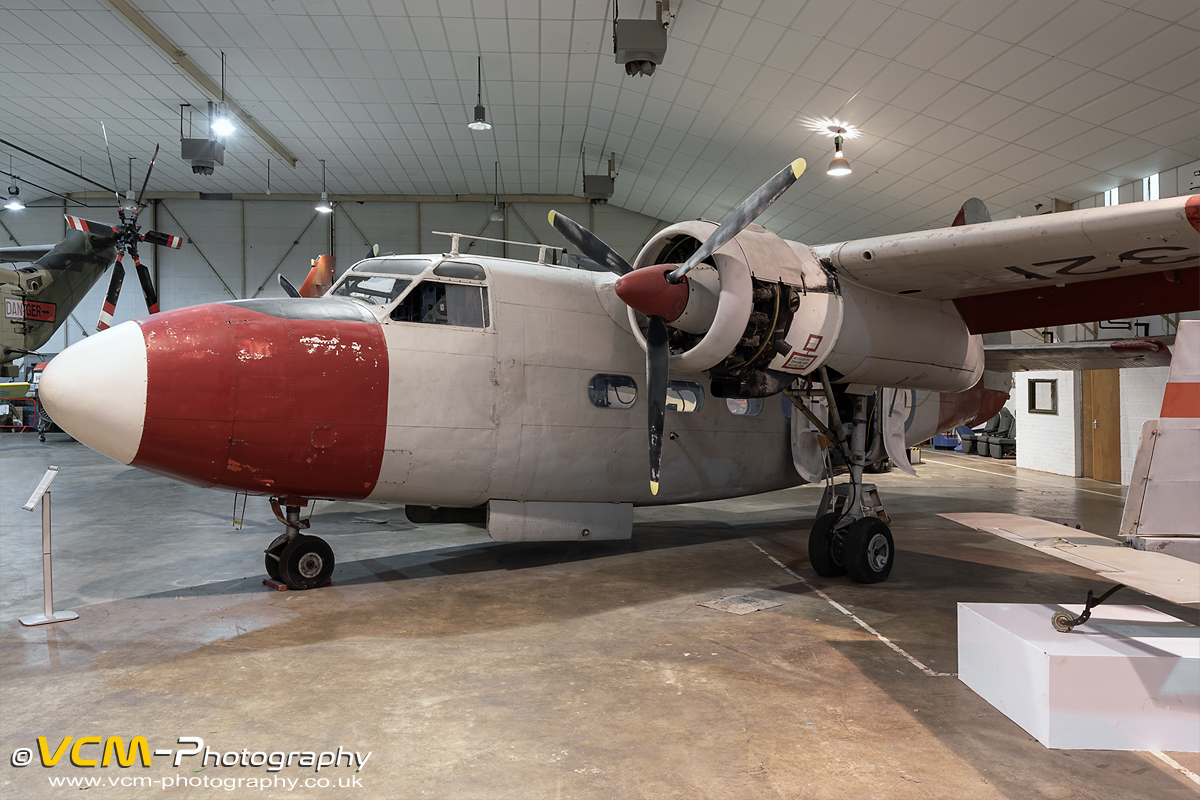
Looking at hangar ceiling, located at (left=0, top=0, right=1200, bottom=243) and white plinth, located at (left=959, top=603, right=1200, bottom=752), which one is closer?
white plinth, located at (left=959, top=603, right=1200, bottom=752)

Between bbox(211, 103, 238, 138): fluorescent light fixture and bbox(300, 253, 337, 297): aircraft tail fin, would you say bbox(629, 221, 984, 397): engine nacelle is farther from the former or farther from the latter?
bbox(211, 103, 238, 138): fluorescent light fixture

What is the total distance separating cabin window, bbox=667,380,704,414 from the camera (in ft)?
26.0

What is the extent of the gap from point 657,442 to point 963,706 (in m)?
Result: 3.16

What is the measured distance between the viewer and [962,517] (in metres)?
4.55

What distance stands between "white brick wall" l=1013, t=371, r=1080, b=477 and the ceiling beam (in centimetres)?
1953

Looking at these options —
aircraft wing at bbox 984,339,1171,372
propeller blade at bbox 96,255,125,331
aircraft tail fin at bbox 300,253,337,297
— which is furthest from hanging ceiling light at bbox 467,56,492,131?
aircraft wing at bbox 984,339,1171,372

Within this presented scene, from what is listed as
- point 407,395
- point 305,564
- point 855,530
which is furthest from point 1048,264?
point 305,564

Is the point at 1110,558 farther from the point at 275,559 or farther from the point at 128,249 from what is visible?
the point at 128,249

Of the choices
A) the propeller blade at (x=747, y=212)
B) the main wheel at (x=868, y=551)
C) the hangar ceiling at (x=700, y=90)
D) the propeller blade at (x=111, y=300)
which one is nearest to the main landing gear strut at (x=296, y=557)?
the propeller blade at (x=747, y=212)

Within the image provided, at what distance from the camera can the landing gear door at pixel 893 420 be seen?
8.51m

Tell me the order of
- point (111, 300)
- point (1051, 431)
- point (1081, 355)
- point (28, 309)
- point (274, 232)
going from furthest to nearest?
point (274, 232) → point (28, 309) → point (1051, 431) → point (111, 300) → point (1081, 355)

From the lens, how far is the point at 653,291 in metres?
6.03

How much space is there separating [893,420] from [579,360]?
4.22m

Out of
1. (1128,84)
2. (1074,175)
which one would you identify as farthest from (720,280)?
(1074,175)
